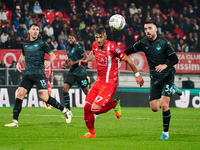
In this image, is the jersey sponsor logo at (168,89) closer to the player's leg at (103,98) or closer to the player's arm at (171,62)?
the player's arm at (171,62)

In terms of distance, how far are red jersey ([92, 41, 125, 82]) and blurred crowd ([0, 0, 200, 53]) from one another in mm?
12505

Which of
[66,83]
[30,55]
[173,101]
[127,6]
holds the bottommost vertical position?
[173,101]

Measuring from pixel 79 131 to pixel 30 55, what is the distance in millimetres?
2360

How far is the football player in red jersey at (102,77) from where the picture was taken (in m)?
8.14

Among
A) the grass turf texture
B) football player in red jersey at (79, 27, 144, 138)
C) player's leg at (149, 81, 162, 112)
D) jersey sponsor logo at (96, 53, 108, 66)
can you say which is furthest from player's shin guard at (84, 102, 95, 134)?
player's leg at (149, 81, 162, 112)

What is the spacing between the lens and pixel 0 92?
59.9ft

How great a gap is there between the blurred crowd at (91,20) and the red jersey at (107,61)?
492 inches

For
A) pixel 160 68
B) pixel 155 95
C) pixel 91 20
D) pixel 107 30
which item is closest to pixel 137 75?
pixel 160 68

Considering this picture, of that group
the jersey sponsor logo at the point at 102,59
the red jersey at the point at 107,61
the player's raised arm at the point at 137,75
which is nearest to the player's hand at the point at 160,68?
the player's raised arm at the point at 137,75

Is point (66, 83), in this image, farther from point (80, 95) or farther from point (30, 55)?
point (80, 95)

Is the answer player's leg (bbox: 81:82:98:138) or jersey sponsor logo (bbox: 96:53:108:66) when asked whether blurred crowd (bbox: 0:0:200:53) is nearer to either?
jersey sponsor logo (bbox: 96:53:108:66)

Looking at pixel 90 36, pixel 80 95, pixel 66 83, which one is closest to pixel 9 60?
pixel 80 95

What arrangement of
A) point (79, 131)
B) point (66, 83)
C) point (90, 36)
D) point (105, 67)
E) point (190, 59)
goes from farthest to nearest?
1. point (90, 36)
2. point (190, 59)
3. point (66, 83)
4. point (79, 131)
5. point (105, 67)

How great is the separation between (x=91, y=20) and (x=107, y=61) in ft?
52.3
